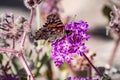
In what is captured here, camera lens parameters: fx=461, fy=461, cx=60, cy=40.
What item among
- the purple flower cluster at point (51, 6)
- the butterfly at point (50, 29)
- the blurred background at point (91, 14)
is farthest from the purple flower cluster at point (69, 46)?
the blurred background at point (91, 14)

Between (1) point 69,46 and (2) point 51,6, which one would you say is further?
(2) point 51,6

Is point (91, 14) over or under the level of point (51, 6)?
under

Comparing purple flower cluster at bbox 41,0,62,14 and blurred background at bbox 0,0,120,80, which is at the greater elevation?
purple flower cluster at bbox 41,0,62,14

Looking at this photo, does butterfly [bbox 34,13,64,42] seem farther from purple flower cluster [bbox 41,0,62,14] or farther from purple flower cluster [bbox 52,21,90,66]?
purple flower cluster [bbox 41,0,62,14]

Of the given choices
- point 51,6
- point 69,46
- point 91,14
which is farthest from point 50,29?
point 91,14

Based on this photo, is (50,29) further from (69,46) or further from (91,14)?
(91,14)

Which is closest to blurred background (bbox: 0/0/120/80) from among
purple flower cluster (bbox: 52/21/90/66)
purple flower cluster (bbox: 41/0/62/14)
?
purple flower cluster (bbox: 41/0/62/14)

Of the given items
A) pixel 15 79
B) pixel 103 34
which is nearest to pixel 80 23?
pixel 15 79

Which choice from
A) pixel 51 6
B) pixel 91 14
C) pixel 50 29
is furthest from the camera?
pixel 91 14

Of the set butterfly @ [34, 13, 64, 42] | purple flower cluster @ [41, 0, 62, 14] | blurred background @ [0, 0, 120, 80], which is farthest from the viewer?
blurred background @ [0, 0, 120, 80]

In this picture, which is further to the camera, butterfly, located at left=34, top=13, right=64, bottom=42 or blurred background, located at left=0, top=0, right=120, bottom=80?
blurred background, located at left=0, top=0, right=120, bottom=80
